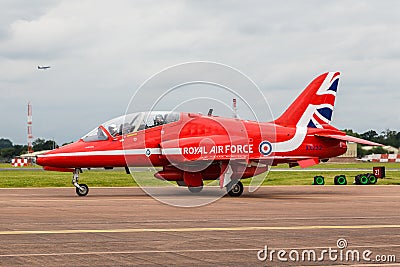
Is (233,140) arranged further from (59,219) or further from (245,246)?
(245,246)

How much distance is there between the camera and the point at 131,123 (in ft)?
90.9

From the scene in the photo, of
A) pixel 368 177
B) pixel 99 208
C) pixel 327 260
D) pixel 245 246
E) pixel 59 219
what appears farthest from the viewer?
pixel 368 177

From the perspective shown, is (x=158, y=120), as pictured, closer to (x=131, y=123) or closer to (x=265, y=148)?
(x=131, y=123)

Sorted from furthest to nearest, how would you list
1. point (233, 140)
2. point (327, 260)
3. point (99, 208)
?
point (233, 140), point (99, 208), point (327, 260)

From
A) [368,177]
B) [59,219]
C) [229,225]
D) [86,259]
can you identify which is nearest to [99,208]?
[59,219]

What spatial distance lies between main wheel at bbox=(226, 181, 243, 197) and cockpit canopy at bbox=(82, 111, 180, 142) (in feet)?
10.7

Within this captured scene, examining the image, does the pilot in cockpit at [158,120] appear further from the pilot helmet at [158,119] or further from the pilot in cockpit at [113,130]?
the pilot in cockpit at [113,130]

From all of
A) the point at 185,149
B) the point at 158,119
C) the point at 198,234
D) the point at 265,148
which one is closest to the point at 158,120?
the point at 158,119

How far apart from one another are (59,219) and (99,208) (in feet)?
12.4

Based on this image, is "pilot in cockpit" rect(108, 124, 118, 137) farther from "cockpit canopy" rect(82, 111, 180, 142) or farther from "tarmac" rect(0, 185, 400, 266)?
"tarmac" rect(0, 185, 400, 266)

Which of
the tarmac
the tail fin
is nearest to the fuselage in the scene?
the tail fin

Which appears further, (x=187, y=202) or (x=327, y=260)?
(x=187, y=202)

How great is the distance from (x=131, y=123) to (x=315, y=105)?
8.14 m

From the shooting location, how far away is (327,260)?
35.8 ft
